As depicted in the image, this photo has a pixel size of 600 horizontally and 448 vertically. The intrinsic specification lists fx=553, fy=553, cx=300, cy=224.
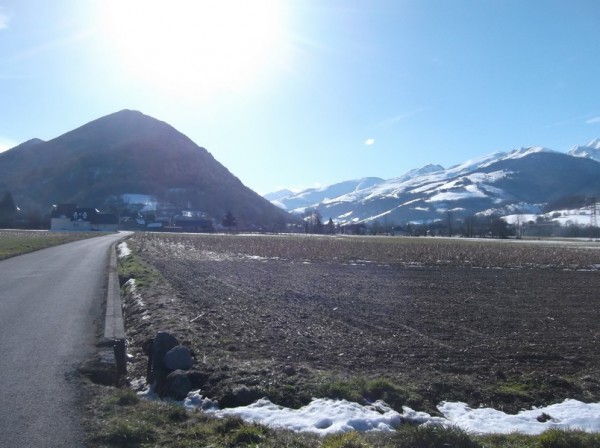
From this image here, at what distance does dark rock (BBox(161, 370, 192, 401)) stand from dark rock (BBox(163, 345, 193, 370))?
369mm

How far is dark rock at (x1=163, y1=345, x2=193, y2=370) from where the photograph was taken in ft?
27.6

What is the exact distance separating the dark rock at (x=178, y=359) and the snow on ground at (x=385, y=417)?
99 cm

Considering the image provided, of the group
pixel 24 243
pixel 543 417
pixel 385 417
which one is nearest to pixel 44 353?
pixel 385 417

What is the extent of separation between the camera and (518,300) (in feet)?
60.5

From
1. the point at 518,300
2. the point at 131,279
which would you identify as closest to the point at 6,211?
the point at 131,279

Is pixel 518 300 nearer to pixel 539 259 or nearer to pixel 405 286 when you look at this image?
pixel 405 286

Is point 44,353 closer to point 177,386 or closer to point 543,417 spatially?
point 177,386

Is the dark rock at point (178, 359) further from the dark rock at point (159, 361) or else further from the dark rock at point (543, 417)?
the dark rock at point (543, 417)

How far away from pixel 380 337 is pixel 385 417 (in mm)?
4756

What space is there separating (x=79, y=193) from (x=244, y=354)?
199m

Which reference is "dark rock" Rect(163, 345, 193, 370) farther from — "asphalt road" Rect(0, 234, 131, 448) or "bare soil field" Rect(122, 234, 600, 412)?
"asphalt road" Rect(0, 234, 131, 448)

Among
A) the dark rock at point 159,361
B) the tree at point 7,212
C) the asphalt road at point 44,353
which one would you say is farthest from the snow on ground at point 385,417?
the tree at point 7,212

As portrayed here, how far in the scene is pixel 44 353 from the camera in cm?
960

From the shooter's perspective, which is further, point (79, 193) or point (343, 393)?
point (79, 193)
